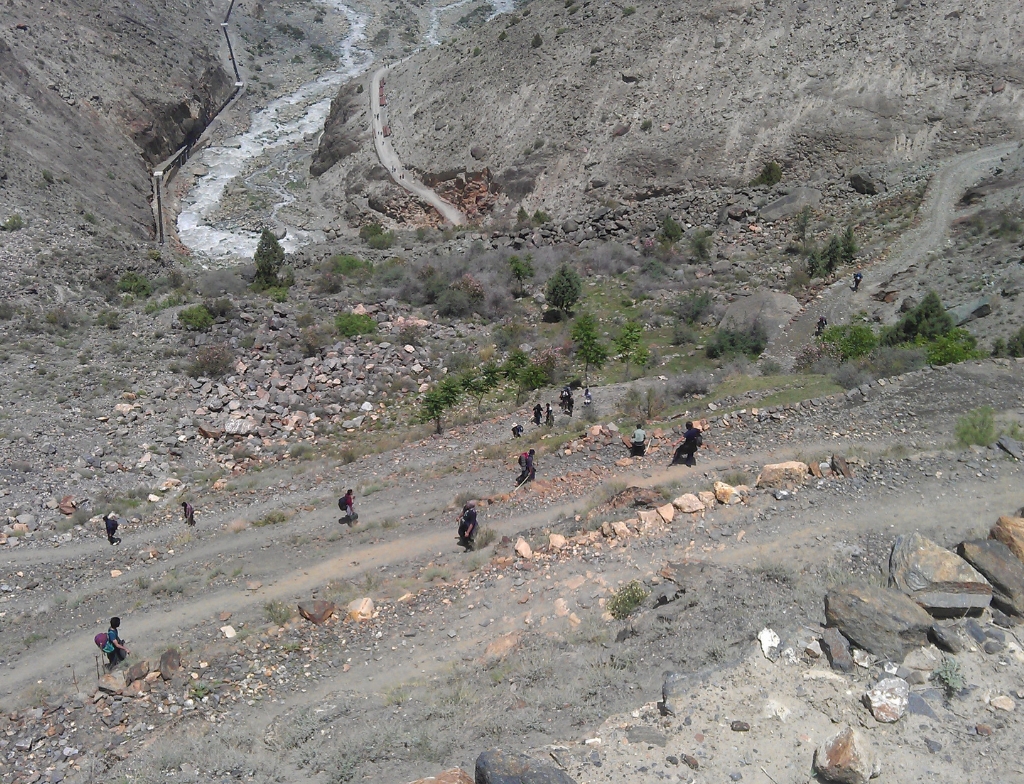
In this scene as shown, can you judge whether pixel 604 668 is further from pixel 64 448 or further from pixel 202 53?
pixel 202 53

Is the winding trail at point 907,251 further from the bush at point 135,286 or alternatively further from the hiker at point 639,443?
the bush at point 135,286

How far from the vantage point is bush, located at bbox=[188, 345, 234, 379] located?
917 inches

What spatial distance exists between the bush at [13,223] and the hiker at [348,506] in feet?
80.2

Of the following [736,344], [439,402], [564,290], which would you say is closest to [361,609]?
[439,402]

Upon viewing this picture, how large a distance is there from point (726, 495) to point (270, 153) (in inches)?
2209

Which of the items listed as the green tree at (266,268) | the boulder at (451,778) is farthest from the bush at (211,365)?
the boulder at (451,778)

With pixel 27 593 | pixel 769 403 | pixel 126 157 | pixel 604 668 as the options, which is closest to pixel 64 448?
pixel 27 593

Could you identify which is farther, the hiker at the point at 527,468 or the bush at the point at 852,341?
the bush at the point at 852,341

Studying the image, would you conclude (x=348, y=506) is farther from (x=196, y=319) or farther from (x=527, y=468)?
(x=196, y=319)

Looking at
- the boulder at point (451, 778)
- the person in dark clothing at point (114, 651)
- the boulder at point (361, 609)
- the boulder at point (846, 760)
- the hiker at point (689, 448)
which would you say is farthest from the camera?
the hiker at point (689, 448)

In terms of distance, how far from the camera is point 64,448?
19.4 m

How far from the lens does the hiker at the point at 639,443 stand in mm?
15883

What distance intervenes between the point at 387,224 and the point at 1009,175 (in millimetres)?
32827

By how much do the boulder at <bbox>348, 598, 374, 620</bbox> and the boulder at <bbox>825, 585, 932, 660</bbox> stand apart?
6933mm
